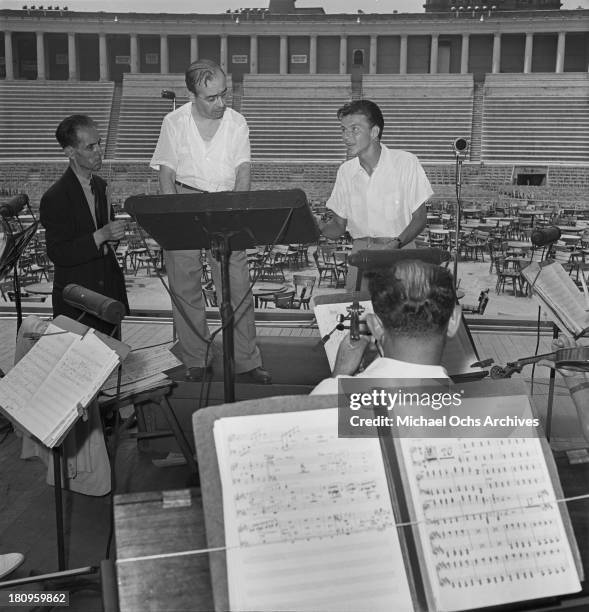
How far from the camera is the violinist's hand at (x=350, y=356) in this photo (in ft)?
6.50

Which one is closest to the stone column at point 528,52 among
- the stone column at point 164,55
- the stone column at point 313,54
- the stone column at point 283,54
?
the stone column at point 313,54

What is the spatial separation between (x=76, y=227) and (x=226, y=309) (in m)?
1.39

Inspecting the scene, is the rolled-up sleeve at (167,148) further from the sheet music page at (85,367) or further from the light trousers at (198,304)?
the sheet music page at (85,367)

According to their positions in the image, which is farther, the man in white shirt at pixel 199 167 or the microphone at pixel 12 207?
the microphone at pixel 12 207

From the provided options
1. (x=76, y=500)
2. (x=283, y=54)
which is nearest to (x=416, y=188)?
(x=76, y=500)

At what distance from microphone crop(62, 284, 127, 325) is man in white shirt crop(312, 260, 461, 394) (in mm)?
919

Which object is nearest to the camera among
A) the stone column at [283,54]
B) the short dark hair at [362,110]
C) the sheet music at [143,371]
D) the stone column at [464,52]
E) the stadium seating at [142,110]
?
the sheet music at [143,371]

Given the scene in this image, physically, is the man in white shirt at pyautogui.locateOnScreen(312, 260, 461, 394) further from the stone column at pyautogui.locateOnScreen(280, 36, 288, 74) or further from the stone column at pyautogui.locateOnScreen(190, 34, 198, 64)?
the stone column at pyautogui.locateOnScreen(280, 36, 288, 74)

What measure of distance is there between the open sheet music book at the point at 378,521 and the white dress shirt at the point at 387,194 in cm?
250

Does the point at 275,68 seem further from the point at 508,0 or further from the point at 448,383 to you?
the point at 448,383

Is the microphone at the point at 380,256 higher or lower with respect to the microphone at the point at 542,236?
lower

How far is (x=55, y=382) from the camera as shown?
207cm

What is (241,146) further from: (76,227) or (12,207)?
(12,207)

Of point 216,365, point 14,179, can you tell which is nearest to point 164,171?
point 216,365
